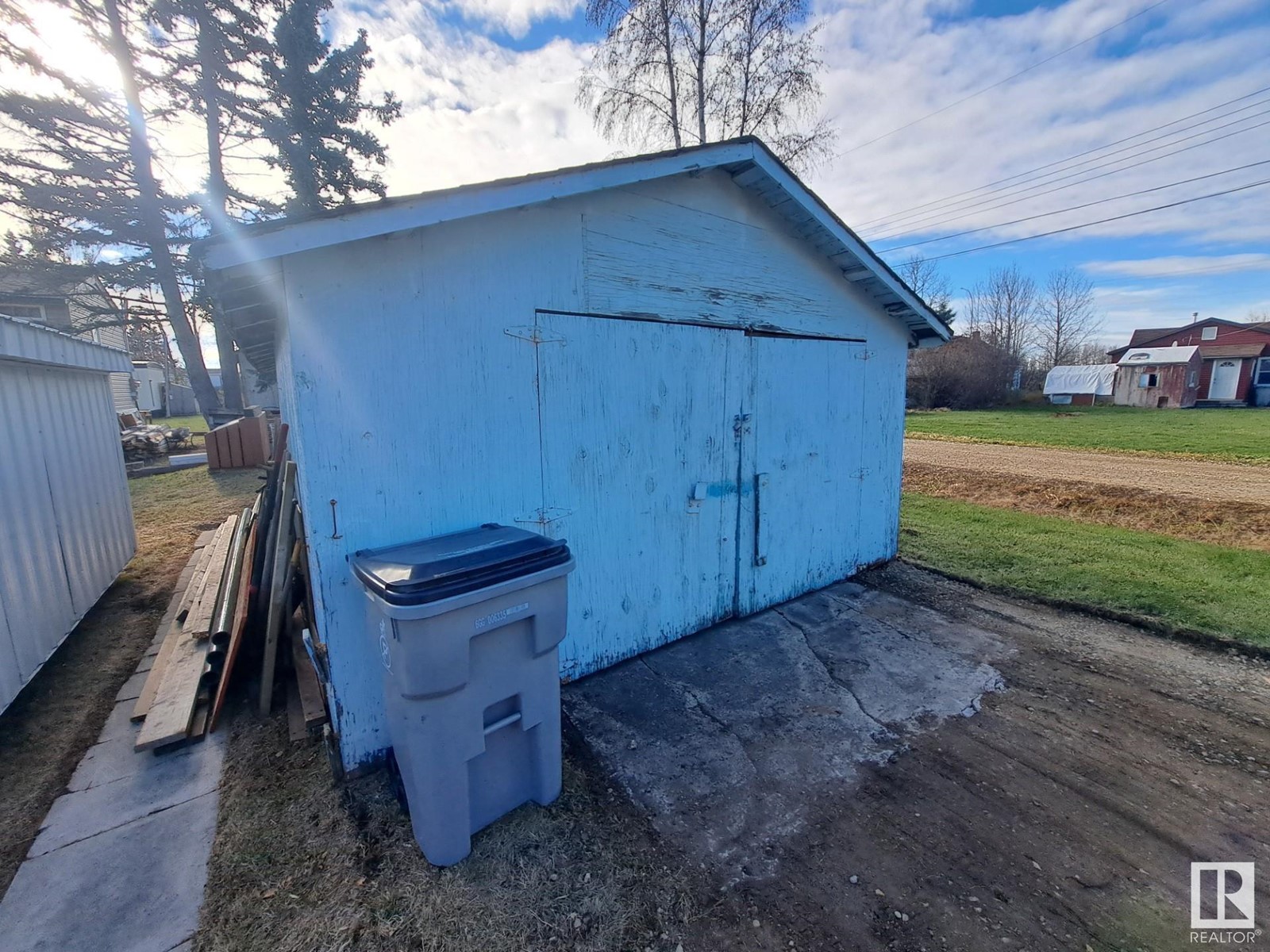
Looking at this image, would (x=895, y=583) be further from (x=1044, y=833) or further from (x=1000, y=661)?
(x=1044, y=833)

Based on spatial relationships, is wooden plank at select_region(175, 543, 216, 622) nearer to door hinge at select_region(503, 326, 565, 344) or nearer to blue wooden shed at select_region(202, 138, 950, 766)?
blue wooden shed at select_region(202, 138, 950, 766)

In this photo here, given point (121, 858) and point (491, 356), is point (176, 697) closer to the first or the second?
point (121, 858)

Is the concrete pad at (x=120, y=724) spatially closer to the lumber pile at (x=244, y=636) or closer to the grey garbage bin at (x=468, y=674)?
the lumber pile at (x=244, y=636)

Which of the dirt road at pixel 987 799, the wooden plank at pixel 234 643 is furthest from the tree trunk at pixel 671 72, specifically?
the dirt road at pixel 987 799

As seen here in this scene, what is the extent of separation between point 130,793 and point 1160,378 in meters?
44.5

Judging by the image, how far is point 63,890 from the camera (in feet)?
7.05

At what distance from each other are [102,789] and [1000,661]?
5.42 meters

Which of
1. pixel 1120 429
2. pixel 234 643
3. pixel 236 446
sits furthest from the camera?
pixel 1120 429

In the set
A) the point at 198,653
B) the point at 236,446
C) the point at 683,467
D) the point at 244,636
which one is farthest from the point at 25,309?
the point at 683,467

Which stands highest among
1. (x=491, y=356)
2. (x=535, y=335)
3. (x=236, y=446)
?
(x=535, y=335)

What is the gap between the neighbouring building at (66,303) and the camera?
1416 cm

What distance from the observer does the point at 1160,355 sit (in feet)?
107

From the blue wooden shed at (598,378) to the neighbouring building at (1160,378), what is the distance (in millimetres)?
37408

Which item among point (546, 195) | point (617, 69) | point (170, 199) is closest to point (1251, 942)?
point (546, 195)
